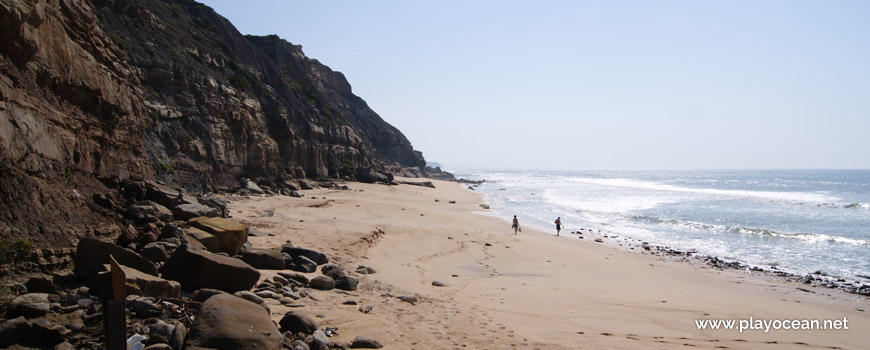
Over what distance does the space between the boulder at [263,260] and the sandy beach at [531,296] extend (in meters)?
0.35

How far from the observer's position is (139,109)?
12672mm

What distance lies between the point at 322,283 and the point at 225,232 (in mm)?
2558

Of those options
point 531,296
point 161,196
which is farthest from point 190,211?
point 531,296

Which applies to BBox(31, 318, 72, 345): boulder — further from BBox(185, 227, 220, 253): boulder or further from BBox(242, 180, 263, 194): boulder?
BBox(242, 180, 263, 194): boulder

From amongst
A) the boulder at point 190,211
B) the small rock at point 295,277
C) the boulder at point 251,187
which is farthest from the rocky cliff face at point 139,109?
the small rock at point 295,277

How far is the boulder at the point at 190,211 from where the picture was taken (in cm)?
1084

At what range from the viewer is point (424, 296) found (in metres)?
9.68

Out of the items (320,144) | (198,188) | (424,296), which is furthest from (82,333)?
(320,144)

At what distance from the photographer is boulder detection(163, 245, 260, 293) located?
7.20 meters

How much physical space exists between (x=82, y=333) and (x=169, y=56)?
3097 centimetres

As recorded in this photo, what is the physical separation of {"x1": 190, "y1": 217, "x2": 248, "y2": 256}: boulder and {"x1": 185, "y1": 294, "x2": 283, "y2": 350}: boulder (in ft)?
14.2

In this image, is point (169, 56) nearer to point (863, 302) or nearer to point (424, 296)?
point (424, 296)

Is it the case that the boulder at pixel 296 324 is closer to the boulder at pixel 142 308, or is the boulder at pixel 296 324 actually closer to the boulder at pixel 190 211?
the boulder at pixel 142 308

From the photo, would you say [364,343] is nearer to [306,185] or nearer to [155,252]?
[155,252]
